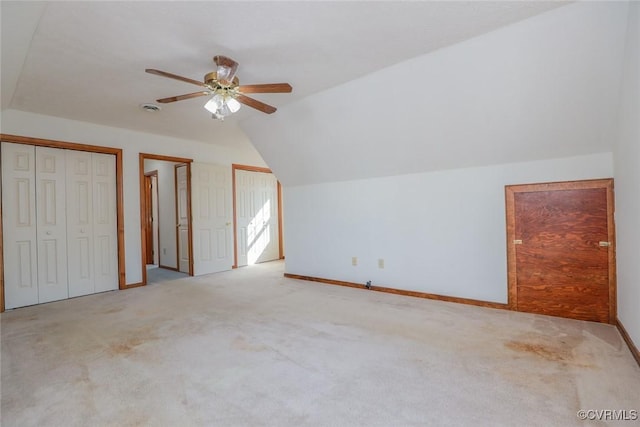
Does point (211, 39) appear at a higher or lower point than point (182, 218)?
higher

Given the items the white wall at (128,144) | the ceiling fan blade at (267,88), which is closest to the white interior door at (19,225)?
the white wall at (128,144)

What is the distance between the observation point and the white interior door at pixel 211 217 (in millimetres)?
5438

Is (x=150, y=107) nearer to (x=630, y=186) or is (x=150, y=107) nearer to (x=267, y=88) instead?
(x=267, y=88)

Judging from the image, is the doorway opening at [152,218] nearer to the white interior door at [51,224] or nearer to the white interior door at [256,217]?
the white interior door at [256,217]

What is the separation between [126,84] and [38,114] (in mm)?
1753

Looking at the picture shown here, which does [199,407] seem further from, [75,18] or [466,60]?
[466,60]

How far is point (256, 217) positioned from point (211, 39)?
4538 millimetres

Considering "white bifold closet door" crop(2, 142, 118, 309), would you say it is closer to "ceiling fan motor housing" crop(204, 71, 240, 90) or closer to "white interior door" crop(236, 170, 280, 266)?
"white interior door" crop(236, 170, 280, 266)

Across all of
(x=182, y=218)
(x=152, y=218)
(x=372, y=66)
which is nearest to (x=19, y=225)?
(x=182, y=218)

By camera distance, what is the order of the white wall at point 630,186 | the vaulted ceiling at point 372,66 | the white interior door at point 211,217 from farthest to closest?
1. the white interior door at point 211,217
2. the vaulted ceiling at point 372,66
3. the white wall at point 630,186

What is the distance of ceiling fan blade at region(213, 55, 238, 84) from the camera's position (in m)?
2.45

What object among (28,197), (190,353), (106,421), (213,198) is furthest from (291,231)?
(106,421)

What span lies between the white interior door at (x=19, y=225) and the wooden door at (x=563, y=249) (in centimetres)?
550

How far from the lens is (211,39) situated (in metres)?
2.30
